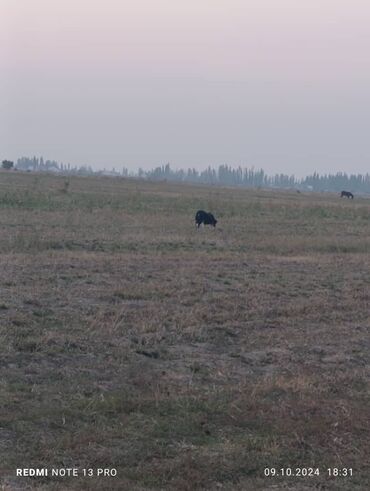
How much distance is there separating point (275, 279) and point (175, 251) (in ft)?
18.7

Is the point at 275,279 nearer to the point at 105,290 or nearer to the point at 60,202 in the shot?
Result: the point at 105,290

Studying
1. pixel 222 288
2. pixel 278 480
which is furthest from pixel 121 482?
pixel 222 288

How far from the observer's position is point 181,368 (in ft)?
32.1

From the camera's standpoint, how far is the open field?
6.70m

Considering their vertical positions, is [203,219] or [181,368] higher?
[203,219]

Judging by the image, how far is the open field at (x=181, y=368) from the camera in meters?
6.70

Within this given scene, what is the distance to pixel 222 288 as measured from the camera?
1633 cm

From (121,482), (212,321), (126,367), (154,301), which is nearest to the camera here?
(121,482)

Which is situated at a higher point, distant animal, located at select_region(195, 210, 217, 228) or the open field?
distant animal, located at select_region(195, 210, 217, 228)

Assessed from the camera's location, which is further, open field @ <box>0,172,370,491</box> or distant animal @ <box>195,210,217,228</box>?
distant animal @ <box>195,210,217,228</box>

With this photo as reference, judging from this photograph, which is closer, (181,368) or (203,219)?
(181,368)

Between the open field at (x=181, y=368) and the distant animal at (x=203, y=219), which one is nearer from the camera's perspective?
the open field at (x=181, y=368)

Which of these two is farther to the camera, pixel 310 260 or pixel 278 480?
pixel 310 260

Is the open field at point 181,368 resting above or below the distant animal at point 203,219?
below
